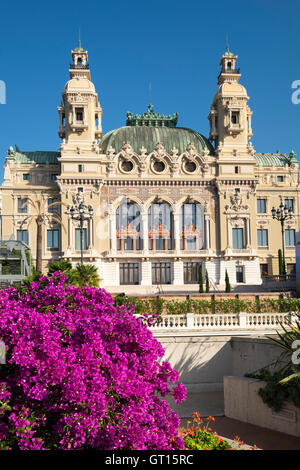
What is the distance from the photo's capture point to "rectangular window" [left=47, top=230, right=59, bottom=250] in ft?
197

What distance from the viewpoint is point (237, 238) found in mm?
60500

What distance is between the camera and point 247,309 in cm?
2927

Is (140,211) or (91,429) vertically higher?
(140,211)

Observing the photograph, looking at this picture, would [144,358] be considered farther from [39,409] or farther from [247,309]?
[247,309]

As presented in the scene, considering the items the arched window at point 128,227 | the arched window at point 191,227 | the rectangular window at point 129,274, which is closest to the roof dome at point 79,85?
the arched window at point 128,227

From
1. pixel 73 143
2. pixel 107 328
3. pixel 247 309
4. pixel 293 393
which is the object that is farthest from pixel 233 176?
pixel 107 328

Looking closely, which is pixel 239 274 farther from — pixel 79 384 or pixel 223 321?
pixel 79 384

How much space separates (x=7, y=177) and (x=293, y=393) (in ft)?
170

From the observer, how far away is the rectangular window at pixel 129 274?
58.7m

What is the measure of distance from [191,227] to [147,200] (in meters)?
6.49

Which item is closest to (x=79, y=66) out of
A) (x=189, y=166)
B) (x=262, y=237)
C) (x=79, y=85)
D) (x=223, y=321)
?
(x=79, y=85)

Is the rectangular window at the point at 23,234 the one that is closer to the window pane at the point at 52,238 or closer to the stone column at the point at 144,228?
the window pane at the point at 52,238

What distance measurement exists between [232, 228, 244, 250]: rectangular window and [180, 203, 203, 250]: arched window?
4.15 m

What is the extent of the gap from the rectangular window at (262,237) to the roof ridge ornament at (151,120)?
20.2 m
